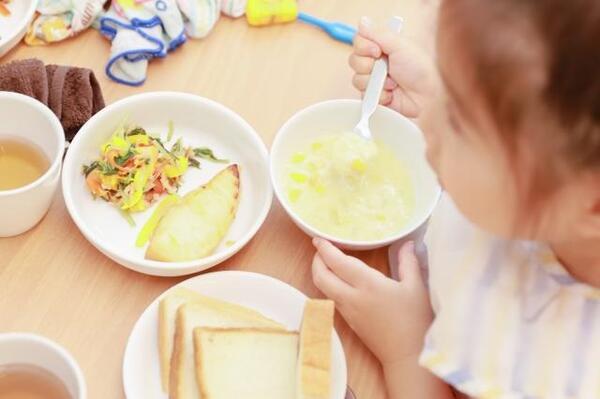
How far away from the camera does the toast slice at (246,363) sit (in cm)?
74

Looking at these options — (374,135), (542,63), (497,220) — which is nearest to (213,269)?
(374,135)

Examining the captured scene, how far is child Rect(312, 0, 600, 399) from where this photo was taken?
18.0 inches

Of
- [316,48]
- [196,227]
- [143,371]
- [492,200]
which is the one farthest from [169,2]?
[492,200]

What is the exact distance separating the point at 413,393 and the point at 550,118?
396 mm

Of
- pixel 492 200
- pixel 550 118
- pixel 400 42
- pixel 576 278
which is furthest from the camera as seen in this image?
pixel 400 42

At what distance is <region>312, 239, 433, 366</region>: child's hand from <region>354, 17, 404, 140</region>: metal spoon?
17 cm

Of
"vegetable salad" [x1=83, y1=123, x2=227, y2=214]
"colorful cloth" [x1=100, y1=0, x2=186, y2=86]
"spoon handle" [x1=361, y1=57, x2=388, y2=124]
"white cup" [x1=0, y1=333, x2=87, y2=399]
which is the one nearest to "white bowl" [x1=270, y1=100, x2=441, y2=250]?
"spoon handle" [x1=361, y1=57, x2=388, y2=124]

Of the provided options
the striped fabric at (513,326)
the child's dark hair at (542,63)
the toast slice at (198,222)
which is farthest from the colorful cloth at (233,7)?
the child's dark hair at (542,63)

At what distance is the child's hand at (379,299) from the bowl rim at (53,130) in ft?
0.95

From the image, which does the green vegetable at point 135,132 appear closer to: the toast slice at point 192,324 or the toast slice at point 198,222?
the toast slice at point 198,222

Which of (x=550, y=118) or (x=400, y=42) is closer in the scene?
(x=550, y=118)

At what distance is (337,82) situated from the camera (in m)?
1.03

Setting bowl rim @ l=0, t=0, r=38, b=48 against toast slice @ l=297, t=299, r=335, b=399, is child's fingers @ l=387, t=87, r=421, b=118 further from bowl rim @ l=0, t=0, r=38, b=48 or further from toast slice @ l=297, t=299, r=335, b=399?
bowl rim @ l=0, t=0, r=38, b=48

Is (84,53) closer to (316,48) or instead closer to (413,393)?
(316,48)
